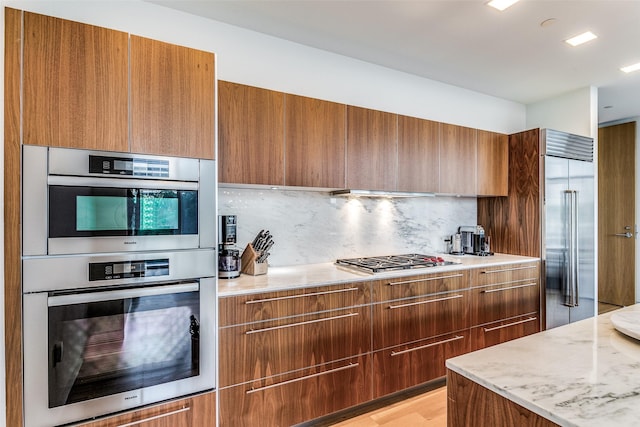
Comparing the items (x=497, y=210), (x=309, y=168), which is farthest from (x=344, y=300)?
(x=497, y=210)

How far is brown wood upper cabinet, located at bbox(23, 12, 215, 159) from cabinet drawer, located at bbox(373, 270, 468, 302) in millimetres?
1451

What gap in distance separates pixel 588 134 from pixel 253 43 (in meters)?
3.54

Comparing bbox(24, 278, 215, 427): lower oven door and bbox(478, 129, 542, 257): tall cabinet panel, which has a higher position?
bbox(478, 129, 542, 257): tall cabinet panel

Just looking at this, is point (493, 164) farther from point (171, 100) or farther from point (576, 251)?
point (171, 100)

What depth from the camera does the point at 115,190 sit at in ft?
5.25

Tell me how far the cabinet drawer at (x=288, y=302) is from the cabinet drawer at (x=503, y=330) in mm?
1229

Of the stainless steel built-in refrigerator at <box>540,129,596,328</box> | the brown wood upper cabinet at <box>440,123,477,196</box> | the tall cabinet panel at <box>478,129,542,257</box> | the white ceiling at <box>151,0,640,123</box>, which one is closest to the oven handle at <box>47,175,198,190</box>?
the white ceiling at <box>151,0,640,123</box>

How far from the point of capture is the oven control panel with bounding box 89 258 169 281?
5.11ft

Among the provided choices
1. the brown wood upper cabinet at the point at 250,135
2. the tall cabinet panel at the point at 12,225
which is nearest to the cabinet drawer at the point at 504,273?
the brown wood upper cabinet at the point at 250,135

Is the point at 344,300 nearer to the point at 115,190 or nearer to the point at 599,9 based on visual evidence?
the point at 115,190

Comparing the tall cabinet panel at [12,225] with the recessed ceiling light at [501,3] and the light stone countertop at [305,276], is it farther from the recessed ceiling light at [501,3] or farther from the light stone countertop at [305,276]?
the recessed ceiling light at [501,3]

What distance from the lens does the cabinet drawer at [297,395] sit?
1.92m

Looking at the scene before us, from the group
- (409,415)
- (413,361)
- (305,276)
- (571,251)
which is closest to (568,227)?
(571,251)

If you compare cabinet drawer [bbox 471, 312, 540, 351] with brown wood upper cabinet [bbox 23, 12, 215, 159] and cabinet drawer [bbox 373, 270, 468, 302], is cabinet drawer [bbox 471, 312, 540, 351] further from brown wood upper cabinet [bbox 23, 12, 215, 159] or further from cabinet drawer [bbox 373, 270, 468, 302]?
brown wood upper cabinet [bbox 23, 12, 215, 159]
